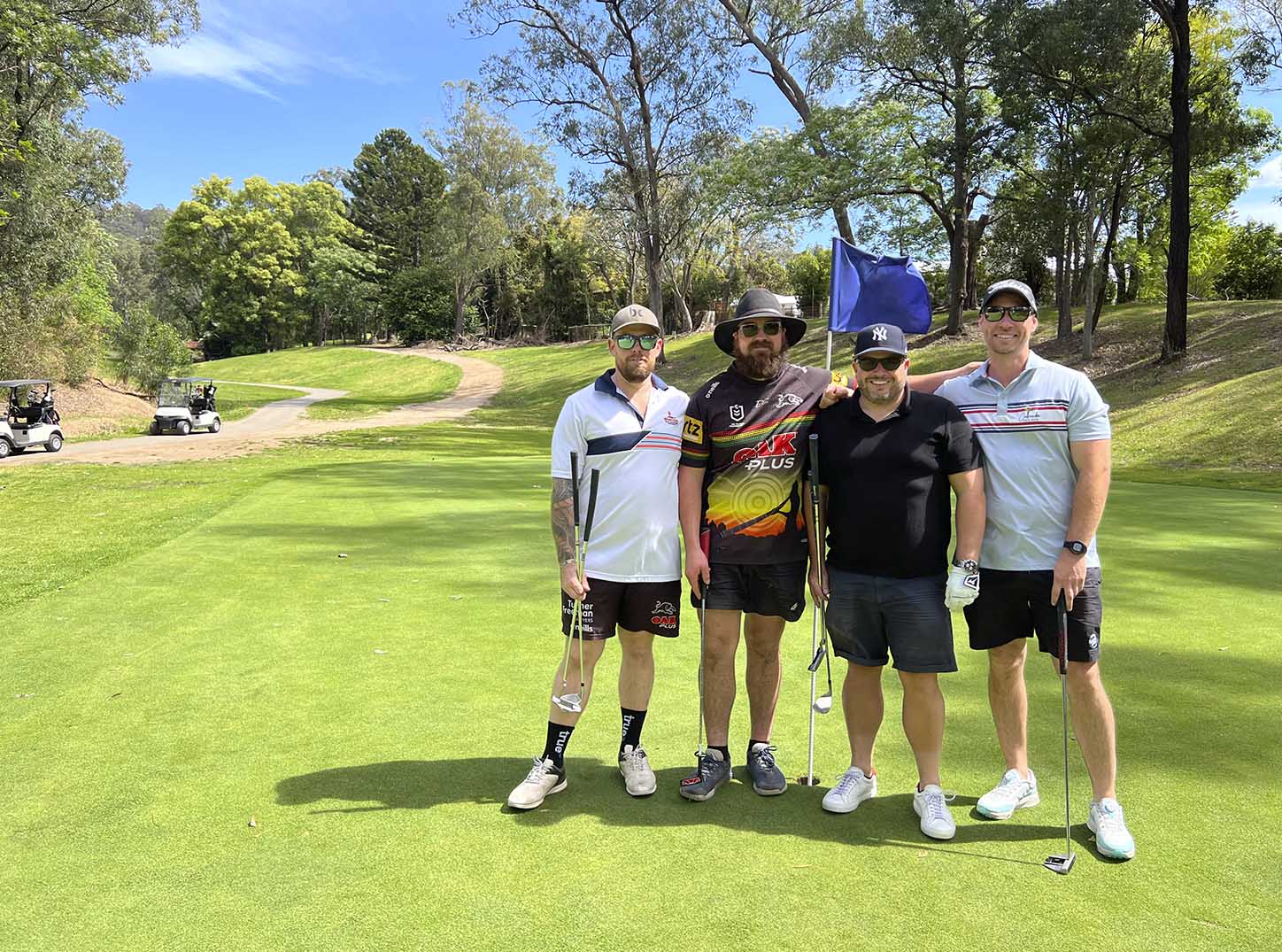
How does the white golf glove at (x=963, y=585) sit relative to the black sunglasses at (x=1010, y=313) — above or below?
below

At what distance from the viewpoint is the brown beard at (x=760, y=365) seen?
137 inches

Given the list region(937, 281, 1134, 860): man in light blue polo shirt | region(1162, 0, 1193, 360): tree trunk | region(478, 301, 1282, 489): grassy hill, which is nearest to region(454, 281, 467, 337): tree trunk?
region(478, 301, 1282, 489): grassy hill

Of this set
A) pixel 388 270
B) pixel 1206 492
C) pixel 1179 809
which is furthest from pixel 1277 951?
pixel 388 270

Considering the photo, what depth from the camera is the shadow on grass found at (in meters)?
3.20

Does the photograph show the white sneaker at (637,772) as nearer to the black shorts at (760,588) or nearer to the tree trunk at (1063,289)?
the black shorts at (760,588)

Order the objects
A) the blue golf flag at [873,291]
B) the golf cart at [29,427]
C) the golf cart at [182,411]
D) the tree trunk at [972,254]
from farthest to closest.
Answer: the tree trunk at [972,254] → the golf cart at [182,411] → the golf cart at [29,427] → the blue golf flag at [873,291]

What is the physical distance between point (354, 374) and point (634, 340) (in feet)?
168

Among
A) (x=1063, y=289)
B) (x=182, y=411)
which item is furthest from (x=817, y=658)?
(x=1063, y=289)

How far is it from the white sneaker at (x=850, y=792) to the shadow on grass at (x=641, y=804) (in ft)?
0.12

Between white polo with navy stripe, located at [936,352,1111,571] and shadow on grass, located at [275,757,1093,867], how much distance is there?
103cm

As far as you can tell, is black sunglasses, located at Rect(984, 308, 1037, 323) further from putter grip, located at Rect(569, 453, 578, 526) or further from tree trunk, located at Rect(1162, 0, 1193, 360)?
tree trunk, located at Rect(1162, 0, 1193, 360)

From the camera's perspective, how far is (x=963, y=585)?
10.5ft

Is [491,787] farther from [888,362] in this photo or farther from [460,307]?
[460,307]

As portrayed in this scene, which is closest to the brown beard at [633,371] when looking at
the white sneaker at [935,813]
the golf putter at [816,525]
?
the golf putter at [816,525]
